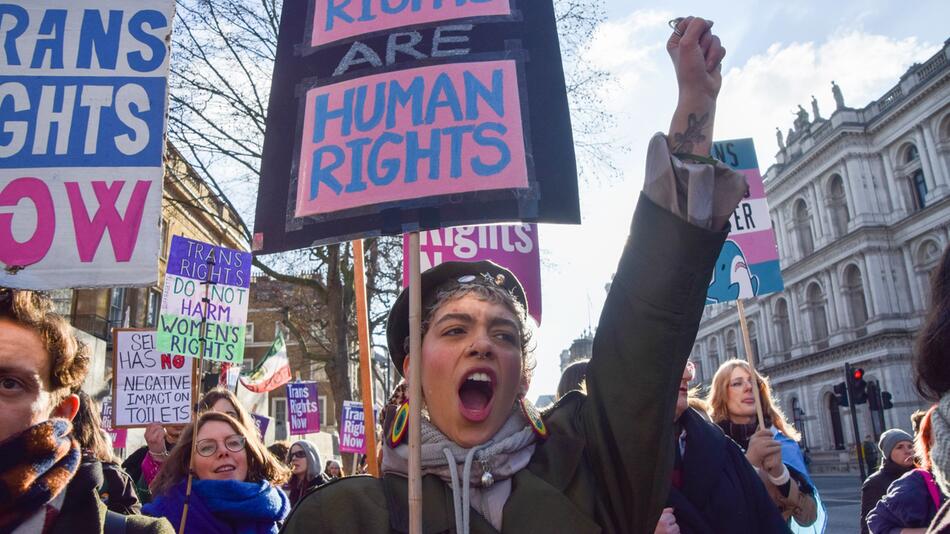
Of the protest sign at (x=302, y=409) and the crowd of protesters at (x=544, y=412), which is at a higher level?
the protest sign at (x=302, y=409)

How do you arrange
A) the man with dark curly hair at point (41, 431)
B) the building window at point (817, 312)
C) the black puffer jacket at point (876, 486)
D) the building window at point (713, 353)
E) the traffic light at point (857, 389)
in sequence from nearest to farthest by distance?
1. the man with dark curly hair at point (41, 431)
2. the black puffer jacket at point (876, 486)
3. the traffic light at point (857, 389)
4. the building window at point (817, 312)
5. the building window at point (713, 353)

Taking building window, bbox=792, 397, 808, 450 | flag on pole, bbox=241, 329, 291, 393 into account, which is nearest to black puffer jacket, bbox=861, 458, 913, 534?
flag on pole, bbox=241, 329, 291, 393

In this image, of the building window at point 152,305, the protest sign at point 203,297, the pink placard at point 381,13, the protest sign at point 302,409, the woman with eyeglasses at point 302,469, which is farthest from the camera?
the building window at point 152,305

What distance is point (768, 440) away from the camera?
11.3ft

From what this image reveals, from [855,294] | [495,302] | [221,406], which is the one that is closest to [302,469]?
[221,406]

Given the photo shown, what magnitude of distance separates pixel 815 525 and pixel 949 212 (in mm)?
41389

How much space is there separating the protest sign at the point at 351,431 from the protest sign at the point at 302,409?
1.19m

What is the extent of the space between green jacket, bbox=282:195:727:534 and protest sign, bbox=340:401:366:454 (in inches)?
444

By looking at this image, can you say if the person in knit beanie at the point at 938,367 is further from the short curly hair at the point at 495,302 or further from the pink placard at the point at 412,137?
the pink placard at the point at 412,137

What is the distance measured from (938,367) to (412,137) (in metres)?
1.53

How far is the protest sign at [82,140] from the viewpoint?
8.16ft

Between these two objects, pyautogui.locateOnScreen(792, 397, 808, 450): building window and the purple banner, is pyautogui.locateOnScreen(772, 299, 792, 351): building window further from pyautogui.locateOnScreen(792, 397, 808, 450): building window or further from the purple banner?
the purple banner

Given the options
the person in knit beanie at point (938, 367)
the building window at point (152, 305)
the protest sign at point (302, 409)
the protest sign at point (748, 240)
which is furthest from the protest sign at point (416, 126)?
the building window at point (152, 305)

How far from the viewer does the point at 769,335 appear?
179 feet
